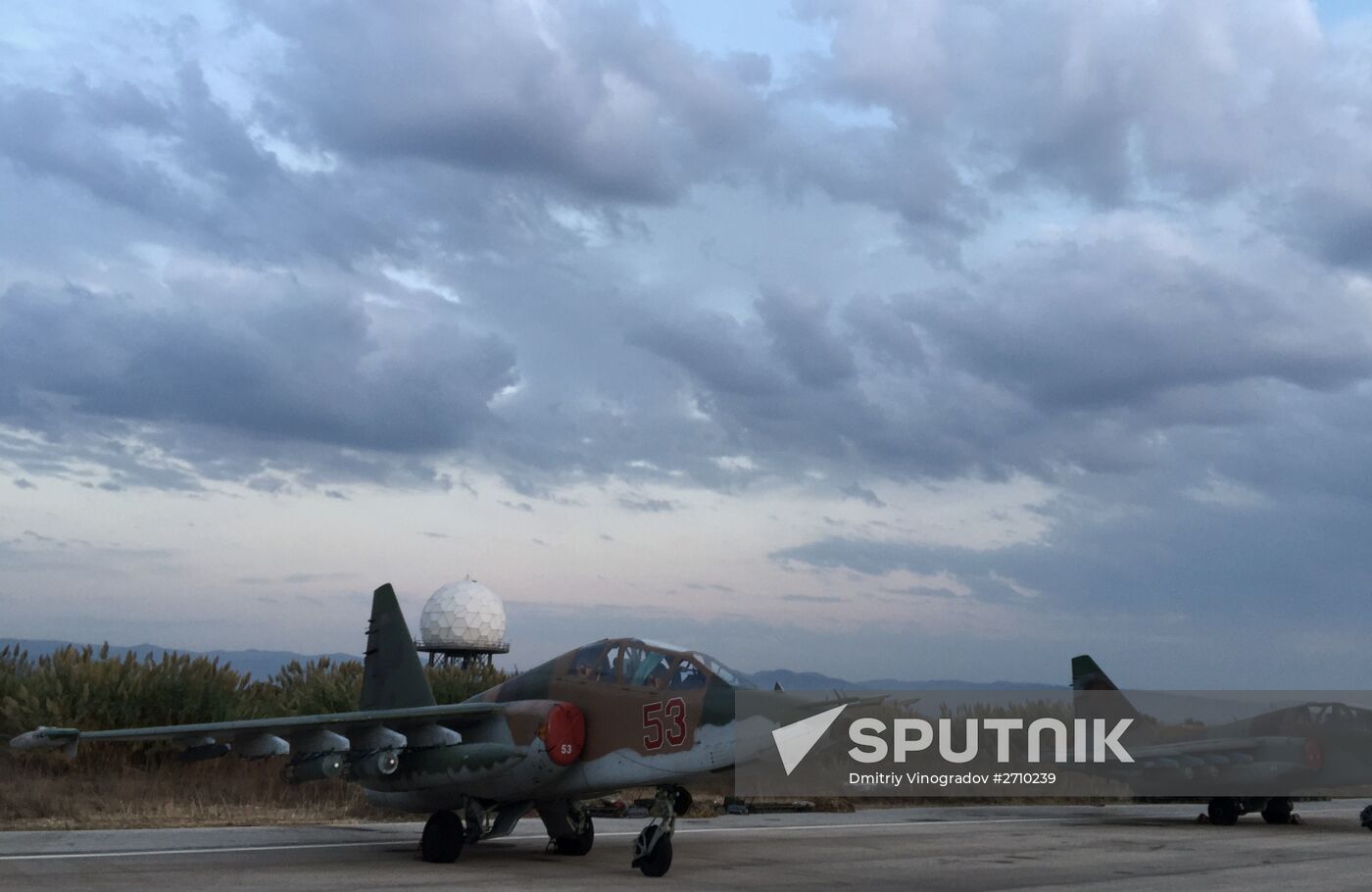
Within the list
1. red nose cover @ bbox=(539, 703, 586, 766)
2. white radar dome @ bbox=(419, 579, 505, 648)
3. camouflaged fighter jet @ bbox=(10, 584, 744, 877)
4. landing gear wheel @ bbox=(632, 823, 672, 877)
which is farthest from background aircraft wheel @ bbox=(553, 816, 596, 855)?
white radar dome @ bbox=(419, 579, 505, 648)

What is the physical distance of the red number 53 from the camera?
46.1ft

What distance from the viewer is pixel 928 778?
32.1 meters

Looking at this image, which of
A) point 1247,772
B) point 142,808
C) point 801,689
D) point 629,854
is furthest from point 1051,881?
point 142,808

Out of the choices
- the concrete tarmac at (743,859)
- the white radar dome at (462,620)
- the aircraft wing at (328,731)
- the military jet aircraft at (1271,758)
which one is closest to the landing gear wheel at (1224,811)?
the military jet aircraft at (1271,758)

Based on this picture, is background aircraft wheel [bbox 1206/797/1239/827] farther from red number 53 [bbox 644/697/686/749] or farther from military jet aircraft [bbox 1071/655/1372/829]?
red number 53 [bbox 644/697/686/749]

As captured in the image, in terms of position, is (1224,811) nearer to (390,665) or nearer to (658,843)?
(658,843)

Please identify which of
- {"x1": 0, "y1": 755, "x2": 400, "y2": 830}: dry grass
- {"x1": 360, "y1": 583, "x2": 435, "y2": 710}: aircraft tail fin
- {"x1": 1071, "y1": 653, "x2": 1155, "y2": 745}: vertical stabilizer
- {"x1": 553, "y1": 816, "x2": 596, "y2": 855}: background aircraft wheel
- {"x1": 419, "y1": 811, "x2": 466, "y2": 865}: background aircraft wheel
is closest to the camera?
{"x1": 419, "y1": 811, "x2": 466, "y2": 865}: background aircraft wheel

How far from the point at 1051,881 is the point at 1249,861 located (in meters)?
4.43

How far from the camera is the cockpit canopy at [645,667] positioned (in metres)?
14.3

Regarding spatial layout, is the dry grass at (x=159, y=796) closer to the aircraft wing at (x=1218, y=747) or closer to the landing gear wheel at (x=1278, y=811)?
the aircraft wing at (x=1218, y=747)

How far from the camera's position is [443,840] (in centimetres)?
1516

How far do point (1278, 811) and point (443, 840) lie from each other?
17.5 metres

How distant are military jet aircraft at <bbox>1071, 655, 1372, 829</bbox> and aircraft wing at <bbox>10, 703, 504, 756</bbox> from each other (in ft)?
50.0

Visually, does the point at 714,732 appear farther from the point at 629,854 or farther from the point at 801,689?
the point at 629,854
